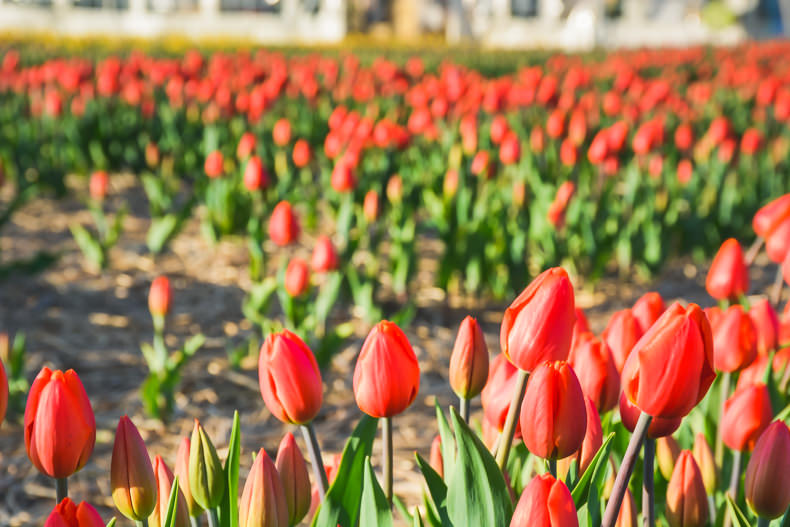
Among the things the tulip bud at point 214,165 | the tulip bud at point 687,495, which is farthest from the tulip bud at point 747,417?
the tulip bud at point 214,165

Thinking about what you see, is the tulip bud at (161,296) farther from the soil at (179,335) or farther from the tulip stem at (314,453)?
the tulip stem at (314,453)

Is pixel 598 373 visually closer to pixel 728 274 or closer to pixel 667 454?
pixel 667 454

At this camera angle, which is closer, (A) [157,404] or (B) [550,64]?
(A) [157,404]

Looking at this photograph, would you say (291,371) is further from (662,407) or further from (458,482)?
(662,407)

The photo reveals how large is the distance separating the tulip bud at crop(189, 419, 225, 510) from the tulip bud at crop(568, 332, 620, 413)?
515mm

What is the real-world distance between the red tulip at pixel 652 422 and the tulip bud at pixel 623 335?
0.24m

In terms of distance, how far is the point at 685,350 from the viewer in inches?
34.9

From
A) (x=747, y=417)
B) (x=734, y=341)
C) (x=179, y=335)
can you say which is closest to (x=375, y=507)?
(x=747, y=417)

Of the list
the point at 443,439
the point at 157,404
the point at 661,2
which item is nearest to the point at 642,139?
the point at 157,404

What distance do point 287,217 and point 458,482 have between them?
190 centimetres

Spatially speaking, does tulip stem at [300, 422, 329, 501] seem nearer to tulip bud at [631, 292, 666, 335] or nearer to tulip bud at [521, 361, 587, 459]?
tulip bud at [521, 361, 587, 459]

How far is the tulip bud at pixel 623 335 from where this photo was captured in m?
1.29

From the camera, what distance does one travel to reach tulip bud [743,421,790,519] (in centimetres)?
103

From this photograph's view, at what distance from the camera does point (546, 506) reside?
87 cm
